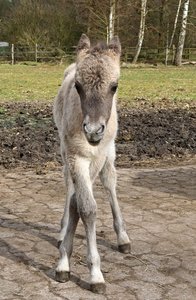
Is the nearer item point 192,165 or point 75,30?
point 192,165

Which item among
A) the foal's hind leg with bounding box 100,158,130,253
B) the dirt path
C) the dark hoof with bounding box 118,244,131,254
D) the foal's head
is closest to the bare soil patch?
the dirt path

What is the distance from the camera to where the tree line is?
36.8 metres

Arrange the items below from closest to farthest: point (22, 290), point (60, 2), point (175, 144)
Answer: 1. point (22, 290)
2. point (175, 144)
3. point (60, 2)

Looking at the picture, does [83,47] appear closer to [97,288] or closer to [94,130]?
[94,130]

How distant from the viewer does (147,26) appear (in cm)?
3962

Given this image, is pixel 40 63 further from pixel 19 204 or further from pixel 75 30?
pixel 19 204

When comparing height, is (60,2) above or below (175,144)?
above

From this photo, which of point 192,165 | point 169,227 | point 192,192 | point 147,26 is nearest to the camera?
point 169,227

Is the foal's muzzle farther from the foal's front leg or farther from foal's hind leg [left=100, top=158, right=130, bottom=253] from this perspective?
foal's hind leg [left=100, top=158, right=130, bottom=253]

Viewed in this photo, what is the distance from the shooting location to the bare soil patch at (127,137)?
8.55 metres

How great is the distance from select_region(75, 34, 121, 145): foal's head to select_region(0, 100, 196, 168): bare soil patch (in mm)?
4507

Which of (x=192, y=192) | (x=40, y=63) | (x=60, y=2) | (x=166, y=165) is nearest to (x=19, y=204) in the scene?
(x=192, y=192)

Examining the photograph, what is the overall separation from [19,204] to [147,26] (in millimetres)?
35203

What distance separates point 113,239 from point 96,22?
3331 cm
